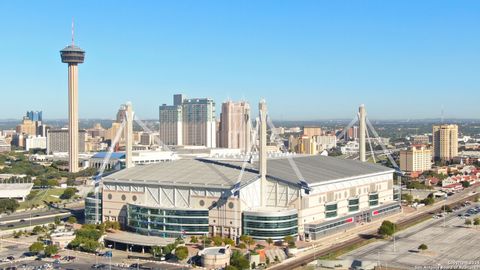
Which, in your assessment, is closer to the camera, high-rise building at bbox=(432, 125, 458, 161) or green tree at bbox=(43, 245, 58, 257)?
green tree at bbox=(43, 245, 58, 257)

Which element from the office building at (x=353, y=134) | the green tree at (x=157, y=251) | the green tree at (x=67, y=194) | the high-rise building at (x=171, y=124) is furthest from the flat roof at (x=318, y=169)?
the office building at (x=353, y=134)

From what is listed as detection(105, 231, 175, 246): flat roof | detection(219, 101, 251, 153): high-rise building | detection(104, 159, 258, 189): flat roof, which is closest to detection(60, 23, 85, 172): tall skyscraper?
detection(219, 101, 251, 153): high-rise building

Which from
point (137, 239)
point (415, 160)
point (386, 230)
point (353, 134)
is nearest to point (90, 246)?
point (137, 239)

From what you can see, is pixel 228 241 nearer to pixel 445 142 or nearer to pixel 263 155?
pixel 263 155

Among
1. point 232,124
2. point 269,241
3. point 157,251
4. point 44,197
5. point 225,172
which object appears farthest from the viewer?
point 232,124

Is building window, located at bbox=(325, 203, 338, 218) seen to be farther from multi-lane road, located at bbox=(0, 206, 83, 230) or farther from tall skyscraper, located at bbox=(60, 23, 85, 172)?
tall skyscraper, located at bbox=(60, 23, 85, 172)

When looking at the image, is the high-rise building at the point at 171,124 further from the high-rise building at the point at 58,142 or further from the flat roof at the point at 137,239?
the flat roof at the point at 137,239
